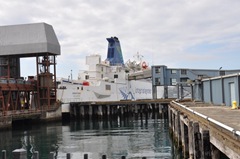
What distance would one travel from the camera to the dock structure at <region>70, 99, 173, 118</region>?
6481 centimetres

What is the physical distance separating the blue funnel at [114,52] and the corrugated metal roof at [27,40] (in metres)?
33.1

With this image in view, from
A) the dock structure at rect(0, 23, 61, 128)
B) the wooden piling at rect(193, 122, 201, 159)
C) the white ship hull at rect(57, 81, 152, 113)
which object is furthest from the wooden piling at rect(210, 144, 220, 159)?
the white ship hull at rect(57, 81, 152, 113)

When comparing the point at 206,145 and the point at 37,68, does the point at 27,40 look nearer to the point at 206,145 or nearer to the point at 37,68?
the point at 37,68

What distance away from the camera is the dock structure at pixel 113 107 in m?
64.8

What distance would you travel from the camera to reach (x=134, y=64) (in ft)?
334

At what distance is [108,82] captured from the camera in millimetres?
78125

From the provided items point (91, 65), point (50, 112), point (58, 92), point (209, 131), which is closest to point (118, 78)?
point (91, 65)

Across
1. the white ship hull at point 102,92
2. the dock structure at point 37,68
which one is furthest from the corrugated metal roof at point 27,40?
the white ship hull at point 102,92

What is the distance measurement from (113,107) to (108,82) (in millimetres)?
12658

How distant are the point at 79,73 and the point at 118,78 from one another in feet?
32.4

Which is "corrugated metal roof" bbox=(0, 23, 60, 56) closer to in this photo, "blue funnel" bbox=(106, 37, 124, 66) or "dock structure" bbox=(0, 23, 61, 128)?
"dock structure" bbox=(0, 23, 61, 128)

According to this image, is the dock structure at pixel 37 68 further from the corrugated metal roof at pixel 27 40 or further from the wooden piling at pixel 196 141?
the wooden piling at pixel 196 141

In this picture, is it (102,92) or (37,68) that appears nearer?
(37,68)

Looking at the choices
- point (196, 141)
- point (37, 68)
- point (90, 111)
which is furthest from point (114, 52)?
point (196, 141)
